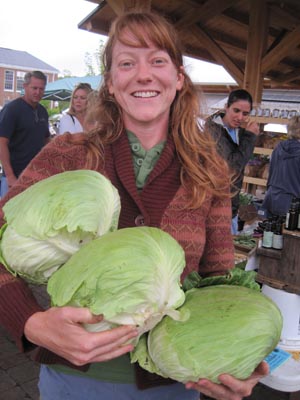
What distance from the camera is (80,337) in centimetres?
116

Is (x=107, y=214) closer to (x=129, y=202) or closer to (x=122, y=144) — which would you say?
(x=129, y=202)

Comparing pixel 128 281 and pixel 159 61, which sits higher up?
pixel 159 61

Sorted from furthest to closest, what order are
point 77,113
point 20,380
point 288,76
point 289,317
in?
point 288,76 → point 77,113 → point 289,317 → point 20,380

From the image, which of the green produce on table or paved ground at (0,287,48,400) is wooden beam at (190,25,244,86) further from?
paved ground at (0,287,48,400)

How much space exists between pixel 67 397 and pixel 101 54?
4.86 feet

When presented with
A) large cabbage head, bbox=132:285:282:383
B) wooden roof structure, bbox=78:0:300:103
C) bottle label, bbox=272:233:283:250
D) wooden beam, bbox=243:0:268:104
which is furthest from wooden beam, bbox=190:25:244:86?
large cabbage head, bbox=132:285:282:383

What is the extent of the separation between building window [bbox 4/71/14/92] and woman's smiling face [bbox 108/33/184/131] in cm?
5437

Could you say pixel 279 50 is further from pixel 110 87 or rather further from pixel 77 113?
pixel 110 87

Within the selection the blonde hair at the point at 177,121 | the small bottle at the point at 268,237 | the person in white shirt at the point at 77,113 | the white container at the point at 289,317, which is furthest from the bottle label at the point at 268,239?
the person in white shirt at the point at 77,113

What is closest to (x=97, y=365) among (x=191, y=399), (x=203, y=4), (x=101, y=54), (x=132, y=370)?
(x=132, y=370)

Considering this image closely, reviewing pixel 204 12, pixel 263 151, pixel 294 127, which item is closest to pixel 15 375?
pixel 294 127

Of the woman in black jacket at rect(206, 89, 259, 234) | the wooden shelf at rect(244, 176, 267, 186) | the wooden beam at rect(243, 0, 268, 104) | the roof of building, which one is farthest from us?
the roof of building

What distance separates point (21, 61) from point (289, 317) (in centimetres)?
5876

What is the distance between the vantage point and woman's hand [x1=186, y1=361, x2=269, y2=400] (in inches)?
50.5
